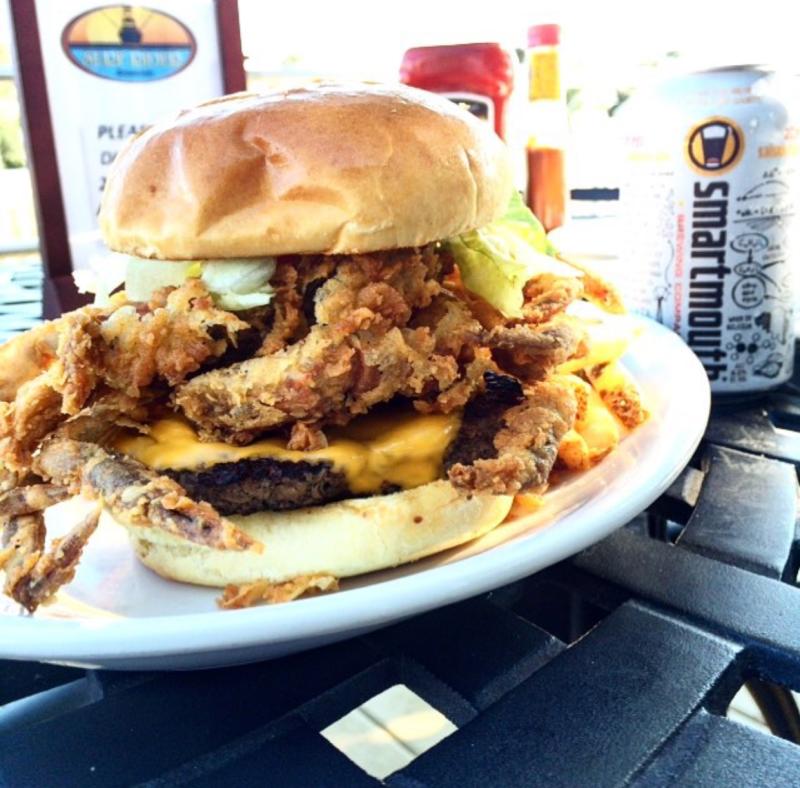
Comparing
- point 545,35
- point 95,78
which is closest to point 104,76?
point 95,78

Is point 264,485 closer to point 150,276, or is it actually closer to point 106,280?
point 150,276

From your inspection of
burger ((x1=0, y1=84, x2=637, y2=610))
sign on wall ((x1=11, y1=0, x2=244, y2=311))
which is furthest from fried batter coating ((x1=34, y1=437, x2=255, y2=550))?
sign on wall ((x1=11, y1=0, x2=244, y2=311))

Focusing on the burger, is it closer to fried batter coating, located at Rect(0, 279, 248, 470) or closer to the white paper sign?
fried batter coating, located at Rect(0, 279, 248, 470)

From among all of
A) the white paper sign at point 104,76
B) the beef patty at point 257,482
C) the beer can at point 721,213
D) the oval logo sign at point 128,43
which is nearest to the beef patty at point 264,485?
the beef patty at point 257,482

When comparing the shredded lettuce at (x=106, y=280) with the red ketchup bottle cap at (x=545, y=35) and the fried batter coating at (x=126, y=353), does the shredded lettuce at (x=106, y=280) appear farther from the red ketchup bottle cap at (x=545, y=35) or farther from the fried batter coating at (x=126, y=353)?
the red ketchup bottle cap at (x=545, y=35)

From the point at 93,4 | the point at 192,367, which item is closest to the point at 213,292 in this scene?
the point at 192,367

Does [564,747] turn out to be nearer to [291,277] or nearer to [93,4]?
[291,277]
